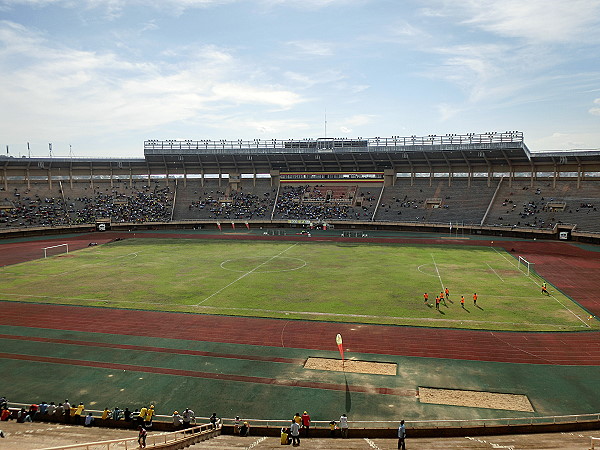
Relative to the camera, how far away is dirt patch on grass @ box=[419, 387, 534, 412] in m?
16.7

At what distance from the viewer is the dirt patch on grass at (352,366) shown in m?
19.9

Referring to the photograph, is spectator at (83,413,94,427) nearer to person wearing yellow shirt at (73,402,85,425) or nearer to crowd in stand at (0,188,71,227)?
person wearing yellow shirt at (73,402,85,425)

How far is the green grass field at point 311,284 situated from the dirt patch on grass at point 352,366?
5.89 meters

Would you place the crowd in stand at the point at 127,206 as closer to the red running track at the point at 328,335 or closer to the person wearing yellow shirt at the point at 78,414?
the red running track at the point at 328,335

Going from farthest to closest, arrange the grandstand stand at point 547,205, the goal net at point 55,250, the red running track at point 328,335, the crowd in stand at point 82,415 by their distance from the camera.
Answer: the grandstand stand at point 547,205 → the goal net at point 55,250 → the red running track at point 328,335 → the crowd in stand at point 82,415

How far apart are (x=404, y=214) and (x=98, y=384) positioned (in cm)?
6215

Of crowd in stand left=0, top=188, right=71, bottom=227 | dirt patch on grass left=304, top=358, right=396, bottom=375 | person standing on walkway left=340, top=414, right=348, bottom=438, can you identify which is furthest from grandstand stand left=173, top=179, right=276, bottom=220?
person standing on walkway left=340, top=414, right=348, bottom=438

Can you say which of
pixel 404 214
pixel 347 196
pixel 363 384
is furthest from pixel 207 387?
pixel 347 196

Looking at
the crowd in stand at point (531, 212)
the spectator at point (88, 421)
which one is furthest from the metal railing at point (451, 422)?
the crowd in stand at point (531, 212)

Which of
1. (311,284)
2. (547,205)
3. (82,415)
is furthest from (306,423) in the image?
(547,205)

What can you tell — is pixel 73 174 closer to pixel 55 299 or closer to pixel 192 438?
pixel 55 299

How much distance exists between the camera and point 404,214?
2896 inches

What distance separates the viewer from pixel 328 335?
80.2ft

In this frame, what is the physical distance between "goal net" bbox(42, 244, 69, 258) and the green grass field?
8.13ft
